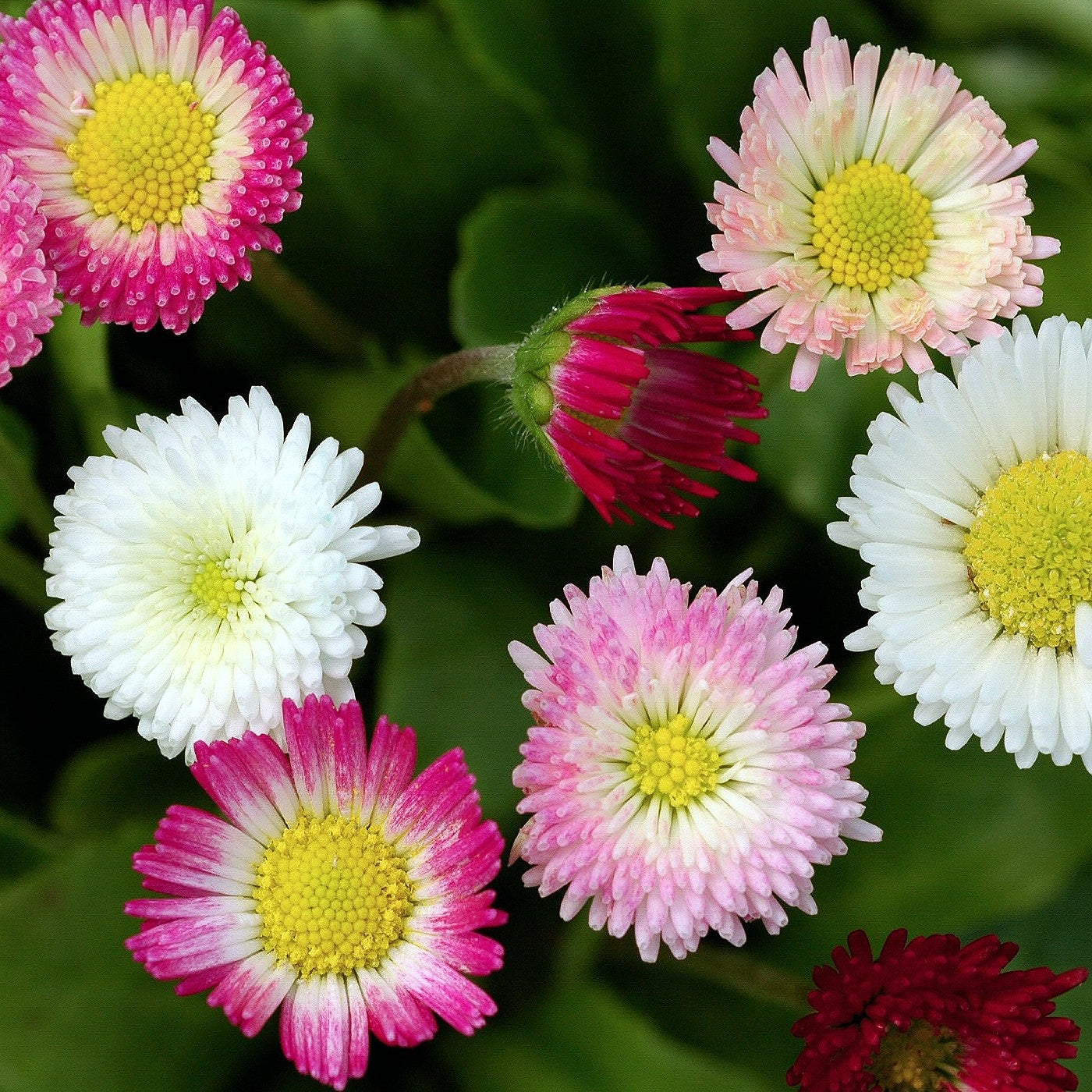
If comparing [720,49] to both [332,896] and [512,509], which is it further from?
[332,896]

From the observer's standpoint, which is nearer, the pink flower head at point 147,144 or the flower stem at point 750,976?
the pink flower head at point 147,144

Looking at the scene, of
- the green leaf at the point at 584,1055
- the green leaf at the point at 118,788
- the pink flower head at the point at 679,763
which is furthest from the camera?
the green leaf at the point at 118,788

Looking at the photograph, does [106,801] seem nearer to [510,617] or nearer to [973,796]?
[510,617]

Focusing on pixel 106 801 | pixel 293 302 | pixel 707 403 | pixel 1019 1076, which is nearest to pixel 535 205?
pixel 293 302

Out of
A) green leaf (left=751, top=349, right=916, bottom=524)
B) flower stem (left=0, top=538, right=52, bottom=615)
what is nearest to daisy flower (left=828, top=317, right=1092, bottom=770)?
green leaf (left=751, top=349, right=916, bottom=524)

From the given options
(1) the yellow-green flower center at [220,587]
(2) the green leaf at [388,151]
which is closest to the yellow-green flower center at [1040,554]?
(1) the yellow-green flower center at [220,587]

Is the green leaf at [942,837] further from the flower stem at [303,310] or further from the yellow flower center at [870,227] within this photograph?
the flower stem at [303,310]
